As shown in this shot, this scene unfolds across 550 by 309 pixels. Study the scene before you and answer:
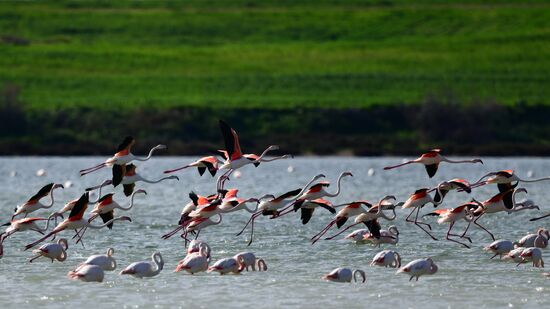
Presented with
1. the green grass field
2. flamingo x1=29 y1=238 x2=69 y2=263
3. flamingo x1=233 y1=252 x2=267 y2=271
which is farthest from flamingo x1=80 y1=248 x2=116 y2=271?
the green grass field

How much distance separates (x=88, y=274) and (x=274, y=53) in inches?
2823

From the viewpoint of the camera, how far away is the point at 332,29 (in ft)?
297

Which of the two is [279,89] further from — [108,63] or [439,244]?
[439,244]

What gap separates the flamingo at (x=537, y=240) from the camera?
17156mm

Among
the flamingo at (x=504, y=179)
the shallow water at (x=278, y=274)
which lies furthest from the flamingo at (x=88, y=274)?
the flamingo at (x=504, y=179)

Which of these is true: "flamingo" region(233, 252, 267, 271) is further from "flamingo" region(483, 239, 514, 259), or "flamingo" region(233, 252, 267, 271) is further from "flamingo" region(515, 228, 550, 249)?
"flamingo" region(515, 228, 550, 249)

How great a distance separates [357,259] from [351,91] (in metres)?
57.4

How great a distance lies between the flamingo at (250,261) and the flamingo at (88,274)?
1.76 metres

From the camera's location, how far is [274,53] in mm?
85312

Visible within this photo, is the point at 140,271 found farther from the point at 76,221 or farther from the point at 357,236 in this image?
the point at 357,236

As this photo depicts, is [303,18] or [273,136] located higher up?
[303,18]

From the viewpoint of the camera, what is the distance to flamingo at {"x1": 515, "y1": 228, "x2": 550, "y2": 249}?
17156mm

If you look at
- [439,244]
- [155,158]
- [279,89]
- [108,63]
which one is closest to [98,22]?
[108,63]

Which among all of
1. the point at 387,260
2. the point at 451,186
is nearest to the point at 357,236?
the point at 451,186
